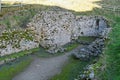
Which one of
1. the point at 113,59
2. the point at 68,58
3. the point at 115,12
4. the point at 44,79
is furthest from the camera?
the point at 115,12

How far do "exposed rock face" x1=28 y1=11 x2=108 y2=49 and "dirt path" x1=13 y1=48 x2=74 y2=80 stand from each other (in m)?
3.75

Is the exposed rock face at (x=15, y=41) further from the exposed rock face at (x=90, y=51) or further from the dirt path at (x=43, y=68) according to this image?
the exposed rock face at (x=90, y=51)

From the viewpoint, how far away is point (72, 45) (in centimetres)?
4556

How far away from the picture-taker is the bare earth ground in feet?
109

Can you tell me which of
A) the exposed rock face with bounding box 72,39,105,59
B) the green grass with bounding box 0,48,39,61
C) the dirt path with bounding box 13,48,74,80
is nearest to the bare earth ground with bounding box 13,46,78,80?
the dirt path with bounding box 13,48,74,80

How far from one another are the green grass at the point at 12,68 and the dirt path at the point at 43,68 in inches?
22.2

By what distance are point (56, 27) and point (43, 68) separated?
31.1 feet

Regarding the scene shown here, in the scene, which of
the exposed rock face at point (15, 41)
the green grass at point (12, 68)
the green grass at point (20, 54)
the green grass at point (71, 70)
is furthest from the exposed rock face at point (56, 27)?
the green grass at point (12, 68)

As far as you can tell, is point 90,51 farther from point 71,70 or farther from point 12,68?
point 12,68

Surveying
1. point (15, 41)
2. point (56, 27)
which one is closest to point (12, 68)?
point (15, 41)

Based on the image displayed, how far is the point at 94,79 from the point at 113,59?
4259 mm

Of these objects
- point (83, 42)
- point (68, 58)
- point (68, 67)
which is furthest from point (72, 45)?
point (68, 67)

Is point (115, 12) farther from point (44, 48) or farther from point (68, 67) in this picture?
point (68, 67)

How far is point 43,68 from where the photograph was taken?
35.9 m
